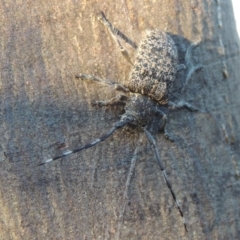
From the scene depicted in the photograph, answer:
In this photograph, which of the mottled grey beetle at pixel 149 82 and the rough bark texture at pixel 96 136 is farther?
the mottled grey beetle at pixel 149 82

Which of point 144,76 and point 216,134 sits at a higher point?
point 144,76

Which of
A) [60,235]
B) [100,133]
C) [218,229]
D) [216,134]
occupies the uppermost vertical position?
[100,133]

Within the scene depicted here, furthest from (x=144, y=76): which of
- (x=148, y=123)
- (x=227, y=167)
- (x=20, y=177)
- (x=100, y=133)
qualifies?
(x=20, y=177)

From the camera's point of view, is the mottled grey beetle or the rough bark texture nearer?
the rough bark texture

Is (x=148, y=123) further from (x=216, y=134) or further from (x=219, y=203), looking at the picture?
(x=219, y=203)

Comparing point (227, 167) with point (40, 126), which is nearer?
point (40, 126)

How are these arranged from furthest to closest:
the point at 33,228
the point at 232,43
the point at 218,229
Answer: the point at 232,43
the point at 218,229
the point at 33,228
